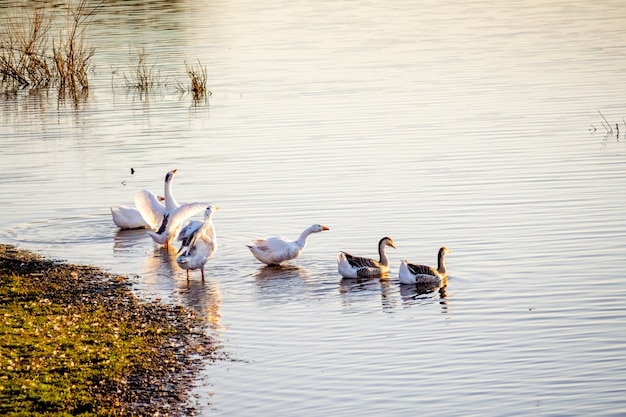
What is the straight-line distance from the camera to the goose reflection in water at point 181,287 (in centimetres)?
1545

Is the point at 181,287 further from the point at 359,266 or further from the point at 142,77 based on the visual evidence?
the point at 142,77

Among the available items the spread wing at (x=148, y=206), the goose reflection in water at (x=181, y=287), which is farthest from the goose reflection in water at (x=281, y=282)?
the spread wing at (x=148, y=206)

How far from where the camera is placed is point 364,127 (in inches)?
1214

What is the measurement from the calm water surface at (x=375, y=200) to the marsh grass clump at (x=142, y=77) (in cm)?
48

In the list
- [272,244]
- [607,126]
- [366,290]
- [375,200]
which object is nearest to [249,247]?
[272,244]

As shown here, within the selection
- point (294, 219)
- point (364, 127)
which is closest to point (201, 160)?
point (364, 127)

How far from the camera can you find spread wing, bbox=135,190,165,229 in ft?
68.6

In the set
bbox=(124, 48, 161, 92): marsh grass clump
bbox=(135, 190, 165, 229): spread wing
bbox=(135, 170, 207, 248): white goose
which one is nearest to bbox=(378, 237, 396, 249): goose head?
bbox=(135, 170, 207, 248): white goose

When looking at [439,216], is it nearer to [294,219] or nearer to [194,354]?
[294,219]

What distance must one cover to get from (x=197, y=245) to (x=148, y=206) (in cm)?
399

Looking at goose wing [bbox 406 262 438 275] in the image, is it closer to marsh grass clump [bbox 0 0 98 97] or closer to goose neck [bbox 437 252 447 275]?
goose neck [bbox 437 252 447 275]

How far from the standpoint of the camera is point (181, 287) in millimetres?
17000

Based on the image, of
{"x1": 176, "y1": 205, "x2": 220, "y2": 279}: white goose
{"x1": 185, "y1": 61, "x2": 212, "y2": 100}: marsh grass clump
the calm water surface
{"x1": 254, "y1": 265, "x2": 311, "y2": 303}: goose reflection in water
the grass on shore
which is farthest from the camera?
{"x1": 185, "y1": 61, "x2": 212, "y2": 100}: marsh grass clump

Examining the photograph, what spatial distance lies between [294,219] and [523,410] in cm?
1018
